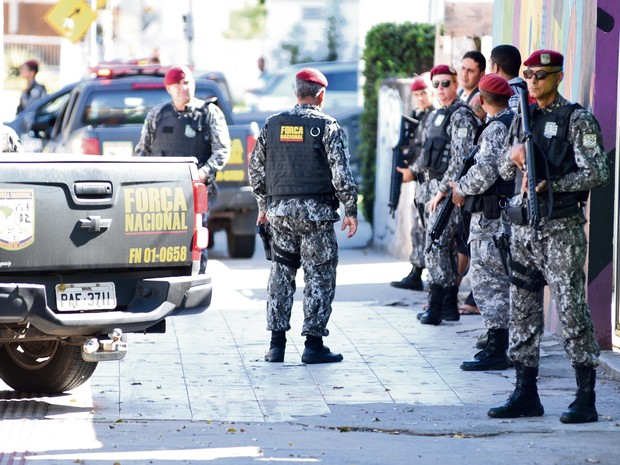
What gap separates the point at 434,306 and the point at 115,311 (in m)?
4.00

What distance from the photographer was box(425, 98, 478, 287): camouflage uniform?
9992 millimetres

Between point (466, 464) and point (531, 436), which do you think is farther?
point (531, 436)

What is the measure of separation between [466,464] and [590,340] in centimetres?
117

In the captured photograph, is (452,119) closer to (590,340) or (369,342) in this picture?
(369,342)

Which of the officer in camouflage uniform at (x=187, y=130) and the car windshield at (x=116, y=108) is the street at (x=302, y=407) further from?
the car windshield at (x=116, y=108)

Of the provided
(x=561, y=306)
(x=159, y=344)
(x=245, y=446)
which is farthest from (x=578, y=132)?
(x=159, y=344)

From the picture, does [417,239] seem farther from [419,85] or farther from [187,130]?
[187,130]

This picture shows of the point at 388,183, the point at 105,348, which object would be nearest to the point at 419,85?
the point at 388,183

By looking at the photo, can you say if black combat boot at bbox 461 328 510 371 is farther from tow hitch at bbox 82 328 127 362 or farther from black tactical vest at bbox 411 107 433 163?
black tactical vest at bbox 411 107 433 163

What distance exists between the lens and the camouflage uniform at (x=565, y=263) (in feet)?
23.4

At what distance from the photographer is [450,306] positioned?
11148 mm

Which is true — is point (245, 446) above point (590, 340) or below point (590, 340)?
below

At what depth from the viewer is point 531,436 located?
7.04 m

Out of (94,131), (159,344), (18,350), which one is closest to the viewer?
(18,350)
